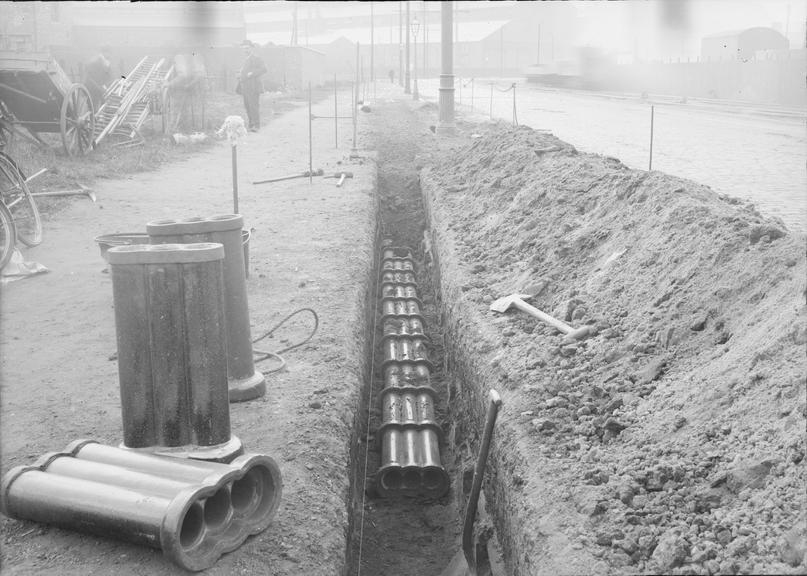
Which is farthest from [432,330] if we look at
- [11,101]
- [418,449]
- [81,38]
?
[81,38]

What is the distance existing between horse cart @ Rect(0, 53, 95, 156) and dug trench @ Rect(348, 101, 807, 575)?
8429mm

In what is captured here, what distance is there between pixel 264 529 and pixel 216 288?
3.50 feet

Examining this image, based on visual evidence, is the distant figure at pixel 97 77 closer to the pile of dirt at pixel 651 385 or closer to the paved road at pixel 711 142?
the paved road at pixel 711 142

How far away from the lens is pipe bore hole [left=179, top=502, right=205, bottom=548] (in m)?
3.24

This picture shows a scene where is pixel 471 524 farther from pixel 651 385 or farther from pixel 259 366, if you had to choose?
pixel 259 366

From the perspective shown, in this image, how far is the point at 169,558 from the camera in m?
3.10

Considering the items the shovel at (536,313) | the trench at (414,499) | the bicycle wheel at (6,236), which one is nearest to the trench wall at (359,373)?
the trench at (414,499)

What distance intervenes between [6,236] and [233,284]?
421 centimetres

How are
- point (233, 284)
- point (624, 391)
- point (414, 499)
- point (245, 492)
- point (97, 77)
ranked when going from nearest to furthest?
1. point (245, 492)
2. point (624, 391)
3. point (233, 284)
4. point (414, 499)
5. point (97, 77)

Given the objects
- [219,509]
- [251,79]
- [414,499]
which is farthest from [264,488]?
[251,79]

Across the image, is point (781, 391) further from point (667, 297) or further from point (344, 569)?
point (344, 569)

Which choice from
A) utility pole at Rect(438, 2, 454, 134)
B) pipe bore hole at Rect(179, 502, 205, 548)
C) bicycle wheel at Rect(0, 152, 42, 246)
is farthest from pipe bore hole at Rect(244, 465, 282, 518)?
utility pole at Rect(438, 2, 454, 134)

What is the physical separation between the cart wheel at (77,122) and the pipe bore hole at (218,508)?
37.6 feet

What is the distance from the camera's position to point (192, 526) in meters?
3.29
